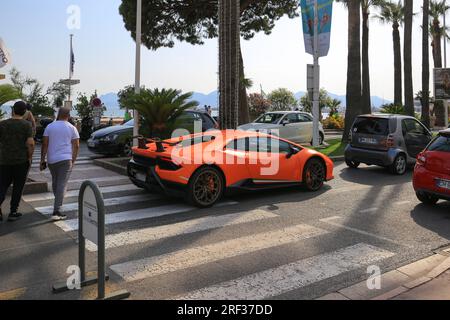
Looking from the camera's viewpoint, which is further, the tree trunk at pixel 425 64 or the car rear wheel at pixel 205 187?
the tree trunk at pixel 425 64

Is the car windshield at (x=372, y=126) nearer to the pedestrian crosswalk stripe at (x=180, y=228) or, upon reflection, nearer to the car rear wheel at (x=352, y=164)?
the car rear wheel at (x=352, y=164)

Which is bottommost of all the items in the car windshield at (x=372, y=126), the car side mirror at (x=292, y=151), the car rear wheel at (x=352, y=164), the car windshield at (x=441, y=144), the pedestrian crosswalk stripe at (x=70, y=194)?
the pedestrian crosswalk stripe at (x=70, y=194)

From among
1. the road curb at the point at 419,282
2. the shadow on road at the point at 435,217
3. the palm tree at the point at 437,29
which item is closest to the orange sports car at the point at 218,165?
the shadow on road at the point at 435,217

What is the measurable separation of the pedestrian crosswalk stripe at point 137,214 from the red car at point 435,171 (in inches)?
134

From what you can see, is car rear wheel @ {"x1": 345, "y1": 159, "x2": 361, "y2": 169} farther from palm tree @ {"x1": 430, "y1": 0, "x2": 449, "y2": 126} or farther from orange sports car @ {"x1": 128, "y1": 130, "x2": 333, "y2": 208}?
palm tree @ {"x1": 430, "y1": 0, "x2": 449, "y2": 126}

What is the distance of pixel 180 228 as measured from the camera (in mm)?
6578

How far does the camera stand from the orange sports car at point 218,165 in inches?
301

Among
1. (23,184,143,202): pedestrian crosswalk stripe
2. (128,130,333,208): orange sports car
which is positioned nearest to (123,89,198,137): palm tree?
(23,184,143,202): pedestrian crosswalk stripe

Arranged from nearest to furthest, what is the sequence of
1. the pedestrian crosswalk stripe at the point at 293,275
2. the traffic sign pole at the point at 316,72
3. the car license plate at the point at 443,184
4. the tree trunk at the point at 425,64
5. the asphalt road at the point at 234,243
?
the pedestrian crosswalk stripe at the point at 293,275 → the asphalt road at the point at 234,243 → the car license plate at the point at 443,184 → the traffic sign pole at the point at 316,72 → the tree trunk at the point at 425,64

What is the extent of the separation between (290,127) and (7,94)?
35.2 ft

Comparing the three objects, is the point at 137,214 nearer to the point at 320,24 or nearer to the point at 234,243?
the point at 234,243

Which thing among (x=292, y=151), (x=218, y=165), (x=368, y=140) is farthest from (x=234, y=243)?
(x=368, y=140)

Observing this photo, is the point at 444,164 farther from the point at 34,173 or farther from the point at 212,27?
the point at 212,27
